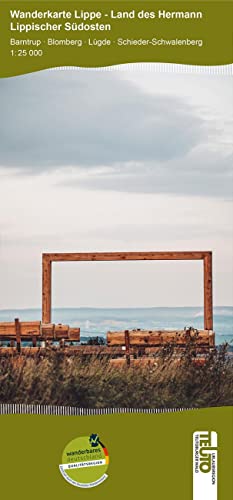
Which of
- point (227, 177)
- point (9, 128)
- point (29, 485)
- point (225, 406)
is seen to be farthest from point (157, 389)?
point (9, 128)

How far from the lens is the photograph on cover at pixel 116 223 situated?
6.52 m

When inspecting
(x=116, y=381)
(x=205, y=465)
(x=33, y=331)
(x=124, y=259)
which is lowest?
(x=205, y=465)

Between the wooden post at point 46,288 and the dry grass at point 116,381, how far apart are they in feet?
1.18

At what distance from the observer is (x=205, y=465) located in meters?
6.28

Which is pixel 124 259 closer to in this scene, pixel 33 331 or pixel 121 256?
pixel 121 256

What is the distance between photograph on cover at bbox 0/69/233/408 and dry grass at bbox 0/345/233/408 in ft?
0.04

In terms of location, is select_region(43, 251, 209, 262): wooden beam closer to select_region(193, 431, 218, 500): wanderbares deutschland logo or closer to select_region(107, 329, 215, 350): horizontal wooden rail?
select_region(107, 329, 215, 350): horizontal wooden rail

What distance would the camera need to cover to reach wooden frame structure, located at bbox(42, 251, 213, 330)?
21.4 ft

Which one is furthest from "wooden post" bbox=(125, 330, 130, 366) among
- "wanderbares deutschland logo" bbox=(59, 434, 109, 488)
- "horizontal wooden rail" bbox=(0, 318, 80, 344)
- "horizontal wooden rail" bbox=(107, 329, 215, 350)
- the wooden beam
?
"wanderbares deutschland logo" bbox=(59, 434, 109, 488)

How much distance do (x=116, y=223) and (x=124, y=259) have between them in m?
0.26

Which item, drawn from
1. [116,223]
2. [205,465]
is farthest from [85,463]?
[116,223]

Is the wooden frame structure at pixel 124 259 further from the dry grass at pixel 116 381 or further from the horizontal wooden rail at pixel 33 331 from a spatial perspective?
the dry grass at pixel 116 381

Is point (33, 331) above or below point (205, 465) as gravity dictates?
above

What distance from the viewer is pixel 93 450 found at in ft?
20.4
